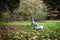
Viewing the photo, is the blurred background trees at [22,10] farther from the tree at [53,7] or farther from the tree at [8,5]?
the tree at [53,7]

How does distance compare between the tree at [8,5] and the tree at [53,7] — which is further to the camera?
the tree at [53,7]

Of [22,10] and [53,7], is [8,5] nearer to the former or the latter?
[22,10]

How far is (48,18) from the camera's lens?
18234 millimetres

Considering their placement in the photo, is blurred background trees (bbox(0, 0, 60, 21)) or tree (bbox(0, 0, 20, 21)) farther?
tree (bbox(0, 0, 20, 21))

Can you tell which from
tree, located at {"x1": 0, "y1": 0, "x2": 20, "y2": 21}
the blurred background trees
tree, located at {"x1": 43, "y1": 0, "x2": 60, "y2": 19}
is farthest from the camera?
tree, located at {"x1": 43, "y1": 0, "x2": 60, "y2": 19}

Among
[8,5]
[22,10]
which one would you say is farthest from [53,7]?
[8,5]

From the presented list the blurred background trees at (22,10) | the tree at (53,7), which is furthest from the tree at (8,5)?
the tree at (53,7)

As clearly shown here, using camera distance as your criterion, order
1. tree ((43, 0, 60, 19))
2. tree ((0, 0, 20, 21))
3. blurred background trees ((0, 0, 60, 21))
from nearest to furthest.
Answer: blurred background trees ((0, 0, 60, 21)) < tree ((0, 0, 20, 21)) < tree ((43, 0, 60, 19))

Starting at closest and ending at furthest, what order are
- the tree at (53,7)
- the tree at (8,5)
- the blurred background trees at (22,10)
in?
the blurred background trees at (22,10) < the tree at (8,5) < the tree at (53,7)

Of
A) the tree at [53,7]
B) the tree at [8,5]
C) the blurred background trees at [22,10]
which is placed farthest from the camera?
the tree at [53,7]

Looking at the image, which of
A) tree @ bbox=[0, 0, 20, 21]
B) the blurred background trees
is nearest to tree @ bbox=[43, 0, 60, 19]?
the blurred background trees

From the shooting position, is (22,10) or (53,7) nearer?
(22,10)

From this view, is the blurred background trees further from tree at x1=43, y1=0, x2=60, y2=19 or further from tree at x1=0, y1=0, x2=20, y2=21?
tree at x1=43, y1=0, x2=60, y2=19

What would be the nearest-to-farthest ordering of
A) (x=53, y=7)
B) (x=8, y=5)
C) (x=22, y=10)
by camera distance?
(x=22, y=10) < (x=8, y=5) < (x=53, y=7)
